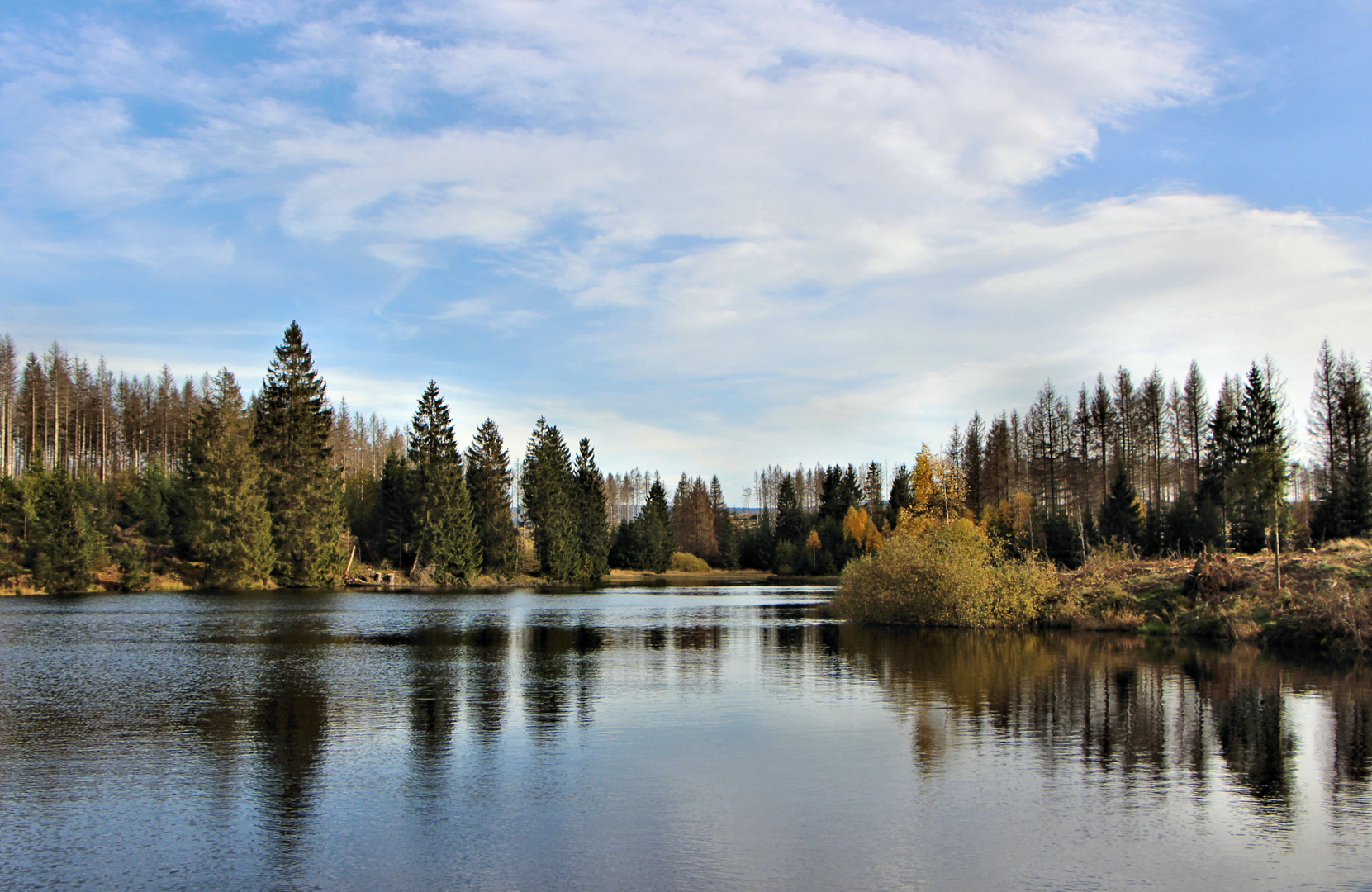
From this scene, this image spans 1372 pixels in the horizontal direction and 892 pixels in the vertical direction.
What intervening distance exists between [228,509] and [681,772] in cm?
6976

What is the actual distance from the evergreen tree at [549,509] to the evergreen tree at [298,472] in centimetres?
2373

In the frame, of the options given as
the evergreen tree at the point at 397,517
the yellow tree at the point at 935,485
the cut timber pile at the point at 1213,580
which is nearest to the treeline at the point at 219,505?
the evergreen tree at the point at 397,517

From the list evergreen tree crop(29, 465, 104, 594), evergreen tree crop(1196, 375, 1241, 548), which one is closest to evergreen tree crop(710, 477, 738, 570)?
evergreen tree crop(1196, 375, 1241, 548)

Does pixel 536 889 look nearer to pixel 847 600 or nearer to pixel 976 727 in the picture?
pixel 976 727

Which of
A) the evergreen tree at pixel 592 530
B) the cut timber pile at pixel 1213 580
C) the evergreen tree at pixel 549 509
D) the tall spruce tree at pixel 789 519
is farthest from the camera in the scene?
the tall spruce tree at pixel 789 519

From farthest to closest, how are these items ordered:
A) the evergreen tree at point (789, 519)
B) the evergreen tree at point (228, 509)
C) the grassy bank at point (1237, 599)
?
1. the evergreen tree at point (789, 519)
2. the evergreen tree at point (228, 509)
3. the grassy bank at point (1237, 599)

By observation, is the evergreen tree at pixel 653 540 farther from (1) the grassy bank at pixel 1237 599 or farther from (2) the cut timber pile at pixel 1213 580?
(2) the cut timber pile at pixel 1213 580

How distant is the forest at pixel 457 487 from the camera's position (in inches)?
2564

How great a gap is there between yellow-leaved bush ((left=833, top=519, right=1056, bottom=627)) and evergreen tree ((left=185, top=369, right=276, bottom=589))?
52.6m

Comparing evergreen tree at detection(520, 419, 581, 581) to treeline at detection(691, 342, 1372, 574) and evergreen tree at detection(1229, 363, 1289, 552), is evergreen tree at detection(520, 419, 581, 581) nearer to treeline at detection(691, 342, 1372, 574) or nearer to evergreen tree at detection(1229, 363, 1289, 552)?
treeline at detection(691, 342, 1372, 574)

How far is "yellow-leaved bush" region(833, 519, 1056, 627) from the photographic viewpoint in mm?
40125

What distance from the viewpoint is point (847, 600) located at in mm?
46562

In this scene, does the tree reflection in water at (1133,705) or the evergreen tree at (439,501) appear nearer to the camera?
the tree reflection in water at (1133,705)

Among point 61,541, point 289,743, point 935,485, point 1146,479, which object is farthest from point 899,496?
point 289,743
